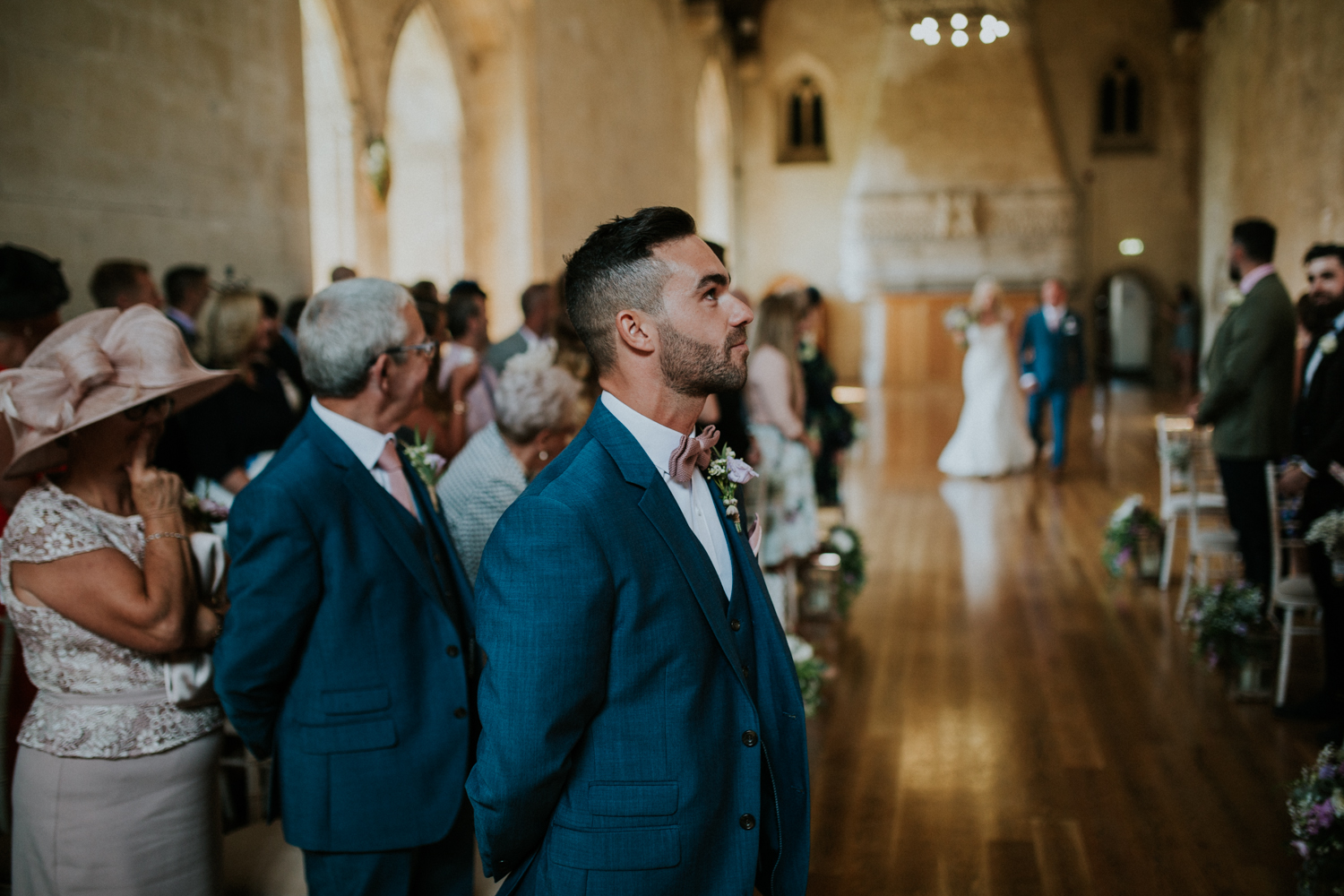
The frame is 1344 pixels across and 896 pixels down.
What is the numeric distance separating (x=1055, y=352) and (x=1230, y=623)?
5.82 metres

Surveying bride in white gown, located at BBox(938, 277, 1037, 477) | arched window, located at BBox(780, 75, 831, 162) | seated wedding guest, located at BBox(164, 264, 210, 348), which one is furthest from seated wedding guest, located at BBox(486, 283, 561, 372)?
arched window, located at BBox(780, 75, 831, 162)

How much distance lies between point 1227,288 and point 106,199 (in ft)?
50.3

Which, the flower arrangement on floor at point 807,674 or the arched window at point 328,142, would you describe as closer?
the flower arrangement on floor at point 807,674

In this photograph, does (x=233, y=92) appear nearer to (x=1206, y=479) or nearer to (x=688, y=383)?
(x=688, y=383)

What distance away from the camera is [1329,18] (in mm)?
10227

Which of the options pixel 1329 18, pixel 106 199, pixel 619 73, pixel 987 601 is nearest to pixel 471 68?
pixel 619 73

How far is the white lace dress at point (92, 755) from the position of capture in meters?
1.94

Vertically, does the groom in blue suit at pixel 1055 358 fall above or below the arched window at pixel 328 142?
below

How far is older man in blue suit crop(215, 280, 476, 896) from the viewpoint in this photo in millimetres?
1907

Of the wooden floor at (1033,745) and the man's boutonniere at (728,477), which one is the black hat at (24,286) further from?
the wooden floor at (1033,745)

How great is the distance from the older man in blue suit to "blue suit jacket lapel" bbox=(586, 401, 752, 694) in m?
0.72

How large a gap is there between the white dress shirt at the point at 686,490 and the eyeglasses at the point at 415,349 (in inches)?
27.3

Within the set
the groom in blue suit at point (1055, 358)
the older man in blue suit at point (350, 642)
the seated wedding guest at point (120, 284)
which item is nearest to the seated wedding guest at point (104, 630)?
the older man in blue suit at point (350, 642)

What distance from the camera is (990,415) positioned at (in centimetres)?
1020
